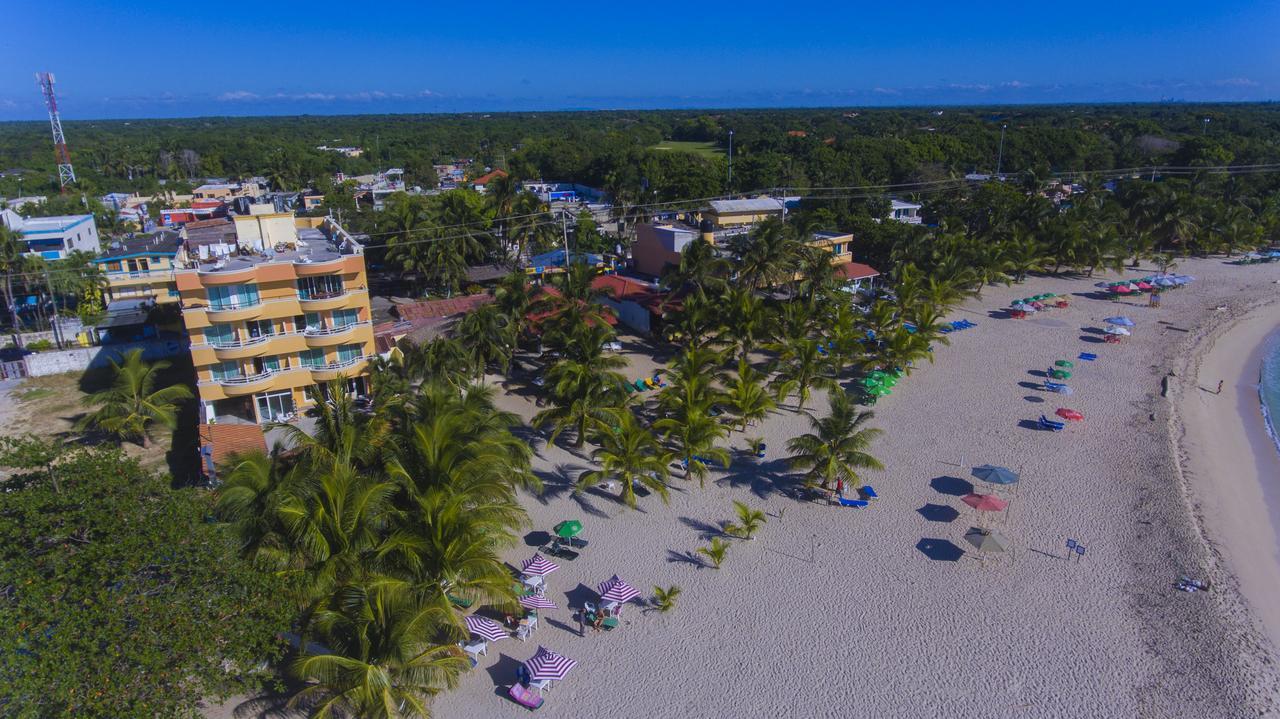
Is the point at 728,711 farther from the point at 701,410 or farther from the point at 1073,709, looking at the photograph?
the point at 701,410

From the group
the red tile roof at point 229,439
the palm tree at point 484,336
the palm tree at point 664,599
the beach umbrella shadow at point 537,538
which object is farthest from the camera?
the palm tree at point 484,336

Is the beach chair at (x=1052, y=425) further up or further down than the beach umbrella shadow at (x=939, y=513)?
further up

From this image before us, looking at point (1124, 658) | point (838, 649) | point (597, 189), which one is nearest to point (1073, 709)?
point (1124, 658)

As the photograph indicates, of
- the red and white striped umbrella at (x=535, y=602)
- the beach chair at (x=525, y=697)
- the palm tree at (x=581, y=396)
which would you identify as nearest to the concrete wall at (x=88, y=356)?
the palm tree at (x=581, y=396)

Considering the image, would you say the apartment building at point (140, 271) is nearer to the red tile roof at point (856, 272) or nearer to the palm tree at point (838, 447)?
the palm tree at point (838, 447)

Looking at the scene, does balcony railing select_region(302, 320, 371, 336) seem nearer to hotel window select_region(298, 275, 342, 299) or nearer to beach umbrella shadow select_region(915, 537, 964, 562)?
hotel window select_region(298, 275, 342, 299)

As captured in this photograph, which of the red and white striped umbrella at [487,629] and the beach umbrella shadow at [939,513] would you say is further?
the beach umbrella shadow at [939,513]

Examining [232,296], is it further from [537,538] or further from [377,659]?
[377,659]

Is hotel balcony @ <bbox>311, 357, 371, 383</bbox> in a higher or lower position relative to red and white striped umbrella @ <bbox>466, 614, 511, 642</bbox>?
higher

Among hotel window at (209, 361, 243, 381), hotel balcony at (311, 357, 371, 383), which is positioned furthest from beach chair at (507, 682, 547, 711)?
hotel window at (209, 361, 243, 381)
